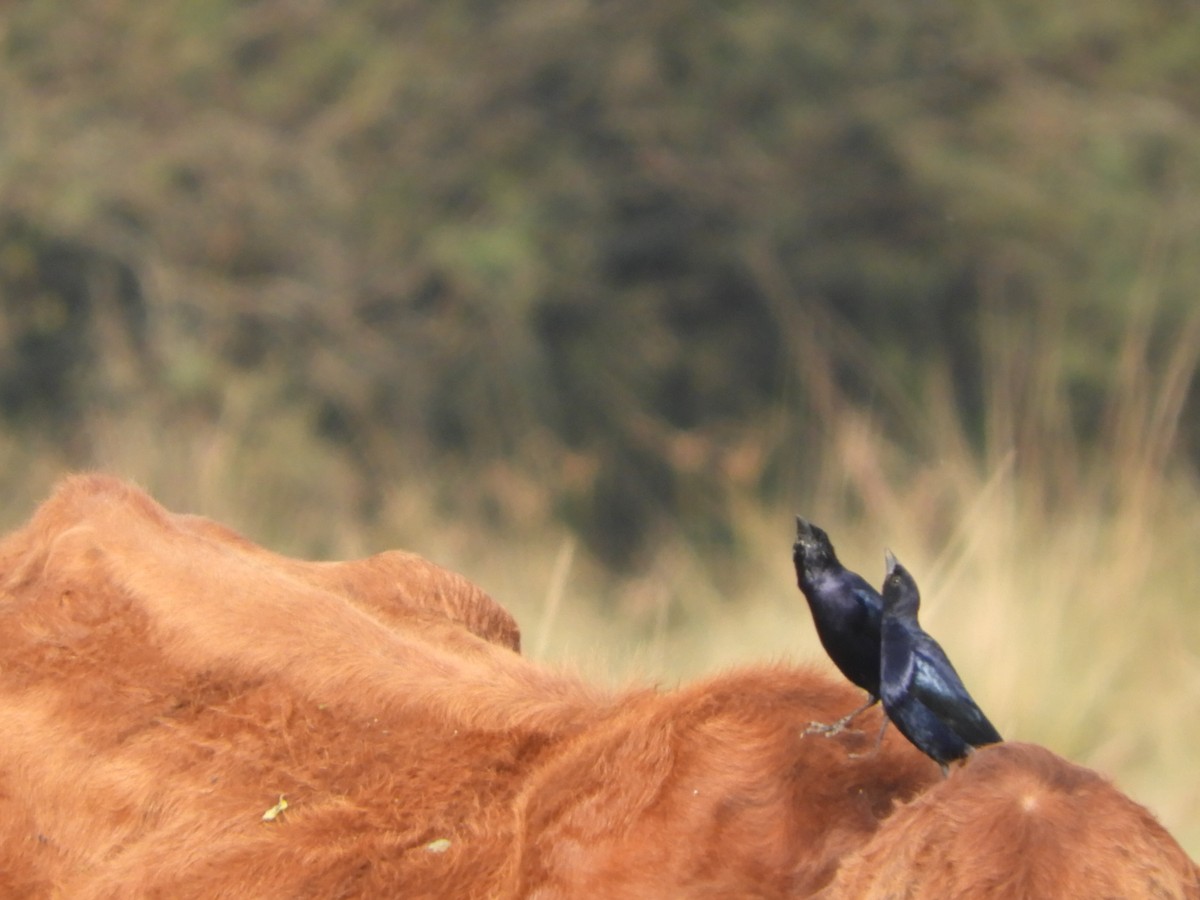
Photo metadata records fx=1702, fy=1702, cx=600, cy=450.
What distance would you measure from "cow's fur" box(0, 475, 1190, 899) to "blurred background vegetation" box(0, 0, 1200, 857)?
7.08 metres

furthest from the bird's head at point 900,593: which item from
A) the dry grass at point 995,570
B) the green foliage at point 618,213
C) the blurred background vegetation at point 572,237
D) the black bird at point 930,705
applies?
the green foliage at point 618,213

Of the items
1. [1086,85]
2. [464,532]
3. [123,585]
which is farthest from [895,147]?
[123,585]

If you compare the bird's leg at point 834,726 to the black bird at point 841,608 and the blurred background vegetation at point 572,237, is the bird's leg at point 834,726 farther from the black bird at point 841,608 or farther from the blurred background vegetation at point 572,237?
the blurred background vegetation at point 572,237

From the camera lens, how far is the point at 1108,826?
4.17ft

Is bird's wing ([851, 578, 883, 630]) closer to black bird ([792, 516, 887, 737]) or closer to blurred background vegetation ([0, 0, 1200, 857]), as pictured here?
black bird ([792, 516, 887, 737])

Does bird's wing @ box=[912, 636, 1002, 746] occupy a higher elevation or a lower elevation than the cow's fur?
higher

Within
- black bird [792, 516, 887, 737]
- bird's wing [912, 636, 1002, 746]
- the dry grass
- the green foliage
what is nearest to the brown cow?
bird's wing [912, 636, 1002, 746]

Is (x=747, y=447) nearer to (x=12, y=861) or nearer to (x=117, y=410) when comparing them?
(x=117, y=410)

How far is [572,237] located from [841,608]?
11635mm

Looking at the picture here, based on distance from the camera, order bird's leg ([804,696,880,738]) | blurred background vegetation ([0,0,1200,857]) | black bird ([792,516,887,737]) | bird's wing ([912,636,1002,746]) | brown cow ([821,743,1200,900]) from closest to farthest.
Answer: brown cow ([821,743,1200,900]) → bird's wing ([912,636,1002,746]) → bird's leg ([804,696,880,738]) → black bird ([792,516,887,737]) → blurred background vegetation ([0,0,1200,857])

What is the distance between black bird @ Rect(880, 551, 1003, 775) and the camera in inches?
59.1

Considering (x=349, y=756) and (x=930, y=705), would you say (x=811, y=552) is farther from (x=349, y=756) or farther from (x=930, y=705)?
(x=349, y=756)

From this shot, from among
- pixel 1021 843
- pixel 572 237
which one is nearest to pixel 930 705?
pixel 1021 843

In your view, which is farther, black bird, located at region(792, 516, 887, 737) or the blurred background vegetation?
the blurred background vegetation
